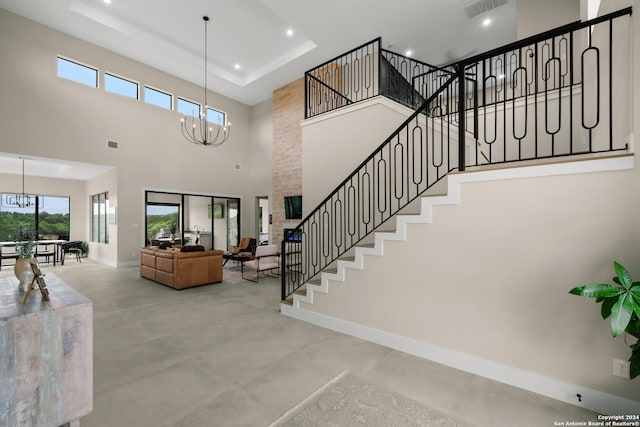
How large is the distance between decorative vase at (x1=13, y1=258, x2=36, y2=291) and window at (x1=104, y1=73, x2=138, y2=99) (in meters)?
8.23

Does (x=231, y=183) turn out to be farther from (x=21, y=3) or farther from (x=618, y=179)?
(x=618, y=179)

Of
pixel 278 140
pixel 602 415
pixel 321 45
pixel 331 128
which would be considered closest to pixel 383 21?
pixel 321 45

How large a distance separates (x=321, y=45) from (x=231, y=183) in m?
6.19

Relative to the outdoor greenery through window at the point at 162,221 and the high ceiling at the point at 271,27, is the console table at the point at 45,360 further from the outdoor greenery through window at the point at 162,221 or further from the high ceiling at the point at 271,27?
the outdoor greenery through window at the point at 162,221

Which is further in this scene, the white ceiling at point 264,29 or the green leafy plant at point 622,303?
the white ceiling at point 264,29

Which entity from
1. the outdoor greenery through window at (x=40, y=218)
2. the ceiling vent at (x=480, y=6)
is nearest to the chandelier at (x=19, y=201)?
the outdoor greenery through window at (x=40, y=218)

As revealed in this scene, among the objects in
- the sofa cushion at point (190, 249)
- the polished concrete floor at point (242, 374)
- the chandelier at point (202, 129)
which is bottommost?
the polished concrete floor at point (242, 374)

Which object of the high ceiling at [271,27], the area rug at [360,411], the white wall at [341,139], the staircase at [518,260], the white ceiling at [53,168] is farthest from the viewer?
the white ceiling at [53,168]

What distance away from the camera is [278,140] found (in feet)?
32.8

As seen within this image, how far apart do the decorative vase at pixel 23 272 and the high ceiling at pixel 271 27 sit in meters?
6.23

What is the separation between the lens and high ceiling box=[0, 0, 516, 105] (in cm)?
628

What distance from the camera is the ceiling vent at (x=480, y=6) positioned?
5.95 m

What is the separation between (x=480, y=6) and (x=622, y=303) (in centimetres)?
703

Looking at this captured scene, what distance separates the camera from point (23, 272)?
2.12 meters
